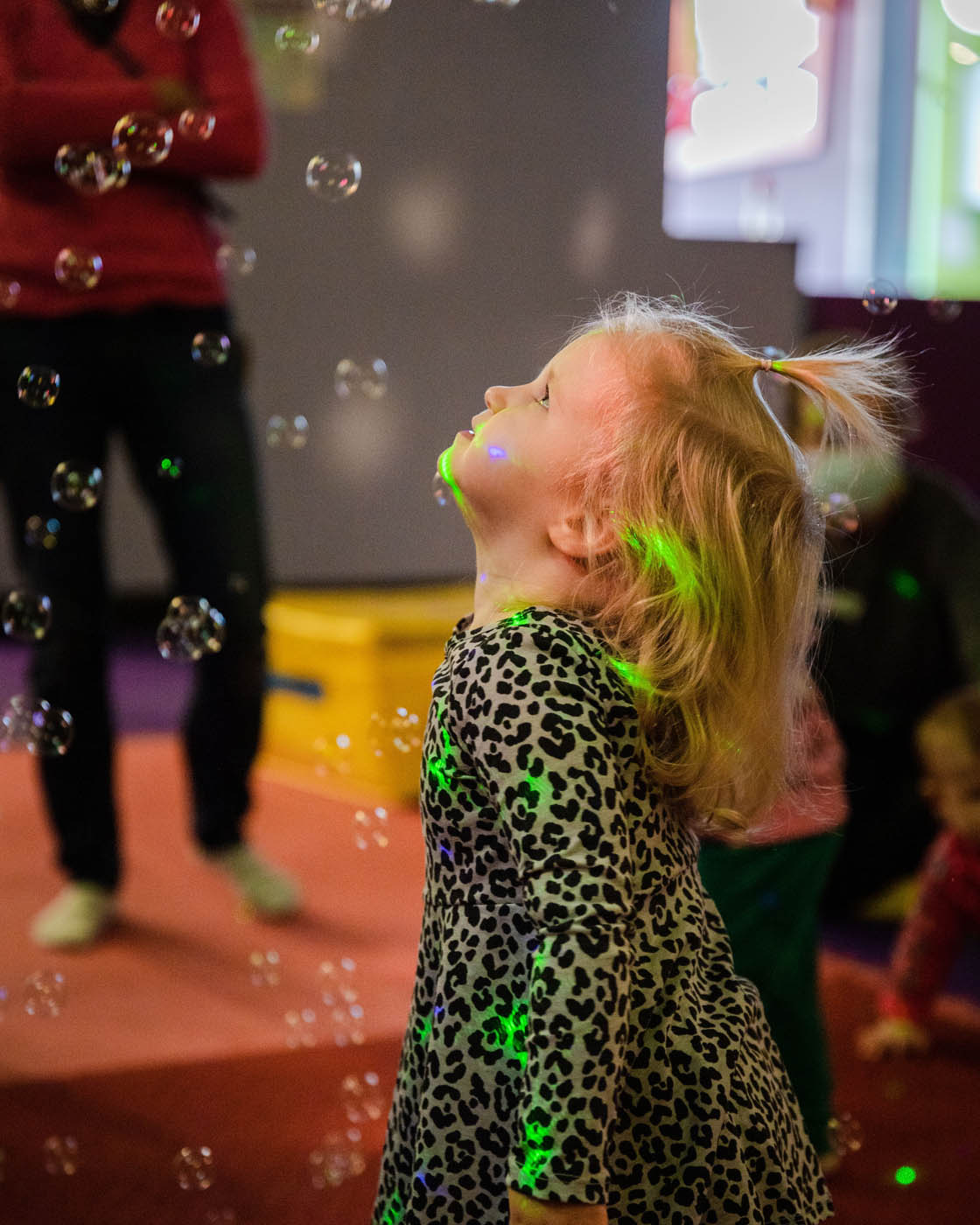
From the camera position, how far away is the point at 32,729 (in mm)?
1111

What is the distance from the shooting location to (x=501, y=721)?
0.65 m

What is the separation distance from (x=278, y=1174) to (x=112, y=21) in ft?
3.30

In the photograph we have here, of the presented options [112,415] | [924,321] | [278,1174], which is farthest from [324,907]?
[924,321]

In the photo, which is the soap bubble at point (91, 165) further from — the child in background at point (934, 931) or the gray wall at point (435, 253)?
the child in background at point (934, 931)

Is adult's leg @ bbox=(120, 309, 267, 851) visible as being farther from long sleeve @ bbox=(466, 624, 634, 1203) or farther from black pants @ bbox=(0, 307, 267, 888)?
long sleeve @ bbox=(466, 624, 634, 1203)

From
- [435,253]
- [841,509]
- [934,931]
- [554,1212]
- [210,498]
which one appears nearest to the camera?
[554,1212]

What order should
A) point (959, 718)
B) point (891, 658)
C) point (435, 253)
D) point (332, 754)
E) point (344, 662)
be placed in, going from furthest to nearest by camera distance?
point (435, 253), point (344, 662), point (332, 754), point (891, 658), point (959, 718)

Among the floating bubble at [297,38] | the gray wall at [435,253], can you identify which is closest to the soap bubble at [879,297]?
the gray wall at [435,253]

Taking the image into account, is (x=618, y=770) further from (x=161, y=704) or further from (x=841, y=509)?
(x=161, y=704)

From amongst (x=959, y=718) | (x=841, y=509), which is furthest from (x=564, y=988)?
(x=959, y=718)

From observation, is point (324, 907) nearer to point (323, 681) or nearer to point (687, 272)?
point (323, 681)

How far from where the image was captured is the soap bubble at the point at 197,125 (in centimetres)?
117

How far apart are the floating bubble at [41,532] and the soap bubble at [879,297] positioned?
0.82 meters

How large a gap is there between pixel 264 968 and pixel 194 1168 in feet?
1.41
